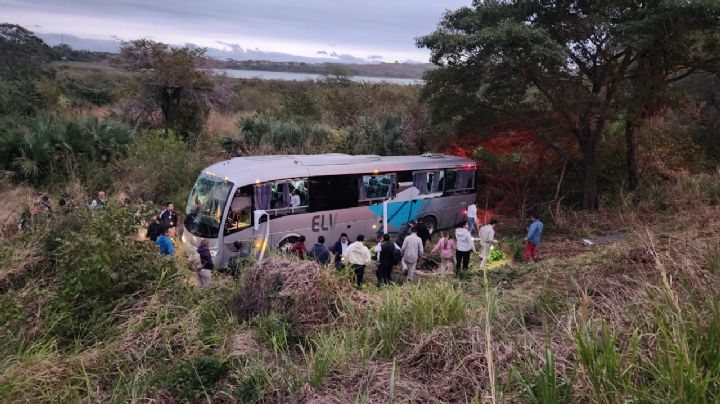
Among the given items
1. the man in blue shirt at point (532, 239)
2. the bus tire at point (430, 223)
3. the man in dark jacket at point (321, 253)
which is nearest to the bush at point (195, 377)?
the man in dark jacket at point (321, 253)

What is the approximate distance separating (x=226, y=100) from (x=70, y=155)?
8026 mm

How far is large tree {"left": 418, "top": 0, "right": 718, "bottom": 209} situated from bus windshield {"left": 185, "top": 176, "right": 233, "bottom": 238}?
7488 mm

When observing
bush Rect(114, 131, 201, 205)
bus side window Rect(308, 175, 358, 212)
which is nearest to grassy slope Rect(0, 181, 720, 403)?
bus side window Rect(308, 175, 358, 212)

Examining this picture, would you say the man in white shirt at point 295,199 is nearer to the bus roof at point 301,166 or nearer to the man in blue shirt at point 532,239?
the bus roof at point 301,166

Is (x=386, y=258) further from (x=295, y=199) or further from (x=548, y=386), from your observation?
(x=548, y=386)

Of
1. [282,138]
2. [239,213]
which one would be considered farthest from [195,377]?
[282,138]

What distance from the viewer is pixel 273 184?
11.6 meters

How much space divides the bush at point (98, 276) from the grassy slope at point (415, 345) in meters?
0.16

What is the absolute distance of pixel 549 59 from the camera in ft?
43.4

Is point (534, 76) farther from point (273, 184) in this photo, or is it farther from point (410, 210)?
point (273, 184)

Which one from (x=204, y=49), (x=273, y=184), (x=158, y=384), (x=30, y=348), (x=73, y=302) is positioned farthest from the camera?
(x=204, y=49)

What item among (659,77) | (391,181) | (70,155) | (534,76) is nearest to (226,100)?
(70,155)

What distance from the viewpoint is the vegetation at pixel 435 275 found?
12.5 ft

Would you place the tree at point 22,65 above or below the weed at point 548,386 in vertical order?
above
